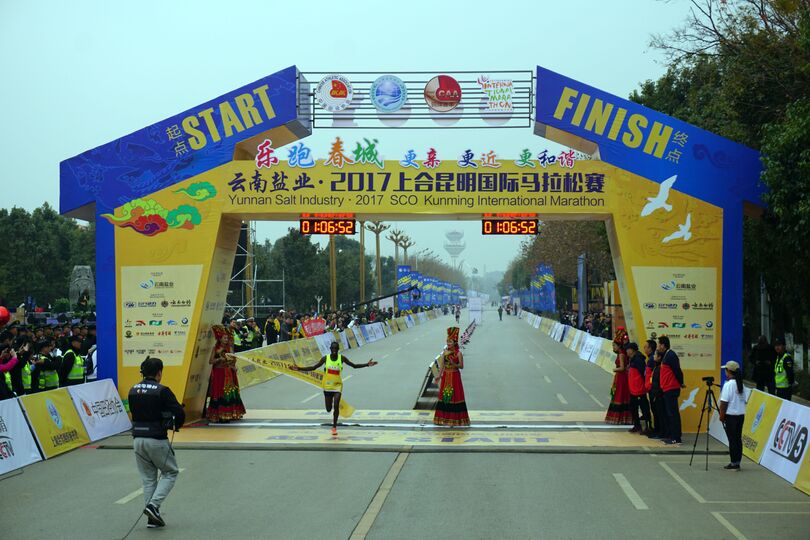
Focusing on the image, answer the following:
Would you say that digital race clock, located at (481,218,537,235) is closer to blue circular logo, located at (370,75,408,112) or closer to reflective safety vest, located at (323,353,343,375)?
blue circular logo, located at (370,75,408,112)

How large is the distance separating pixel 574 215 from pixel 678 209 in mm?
2047

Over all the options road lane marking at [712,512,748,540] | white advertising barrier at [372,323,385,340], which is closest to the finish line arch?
road lane marking at [712,512,748,540]

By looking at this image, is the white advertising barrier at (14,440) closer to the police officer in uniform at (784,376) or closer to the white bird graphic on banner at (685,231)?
the white bird graphic on banner at (685,231)

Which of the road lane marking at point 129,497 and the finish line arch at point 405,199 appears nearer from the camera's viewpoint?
the road lane marking at point 129,497

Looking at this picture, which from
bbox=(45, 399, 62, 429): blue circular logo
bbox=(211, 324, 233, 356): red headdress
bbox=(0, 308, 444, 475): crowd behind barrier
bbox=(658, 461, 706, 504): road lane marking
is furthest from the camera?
bbox=(211, 324, 233, 356): red headdress

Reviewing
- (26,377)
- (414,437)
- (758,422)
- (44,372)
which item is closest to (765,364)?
(758,422)

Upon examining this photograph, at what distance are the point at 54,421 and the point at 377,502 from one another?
22.2ft

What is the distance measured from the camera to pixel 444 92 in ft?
59.8

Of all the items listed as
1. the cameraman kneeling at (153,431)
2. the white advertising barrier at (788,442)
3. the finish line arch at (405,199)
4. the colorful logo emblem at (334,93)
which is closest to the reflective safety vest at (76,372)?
the finish line arch at (405,199)

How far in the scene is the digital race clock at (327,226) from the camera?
668 inches

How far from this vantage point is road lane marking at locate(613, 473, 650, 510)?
10117mm

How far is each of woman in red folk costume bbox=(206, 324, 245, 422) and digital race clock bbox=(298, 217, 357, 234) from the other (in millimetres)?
2988

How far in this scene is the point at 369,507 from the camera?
9.95 metres

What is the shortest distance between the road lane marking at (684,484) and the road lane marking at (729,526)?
0.77m
